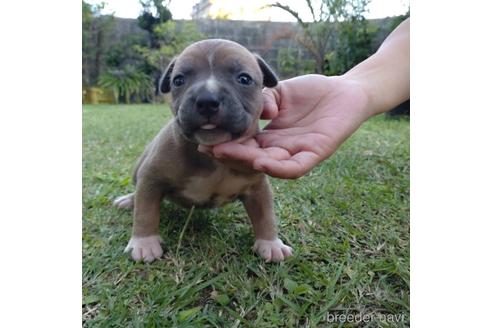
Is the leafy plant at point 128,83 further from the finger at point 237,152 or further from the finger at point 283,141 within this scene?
the finger at point 237,152

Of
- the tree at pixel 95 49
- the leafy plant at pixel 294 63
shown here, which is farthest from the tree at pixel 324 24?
the tree at pixel 95 49

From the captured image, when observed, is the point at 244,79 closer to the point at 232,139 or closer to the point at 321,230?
the point at 232,139

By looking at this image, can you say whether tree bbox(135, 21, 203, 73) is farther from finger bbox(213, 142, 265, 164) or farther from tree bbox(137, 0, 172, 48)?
finger bbox(213, 142, 265, 164)

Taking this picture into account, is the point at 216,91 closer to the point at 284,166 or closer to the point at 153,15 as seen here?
the point at 284,166

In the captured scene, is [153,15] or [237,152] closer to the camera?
[237,152]

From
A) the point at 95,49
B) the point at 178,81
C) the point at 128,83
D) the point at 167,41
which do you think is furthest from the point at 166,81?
the point at 128,83
